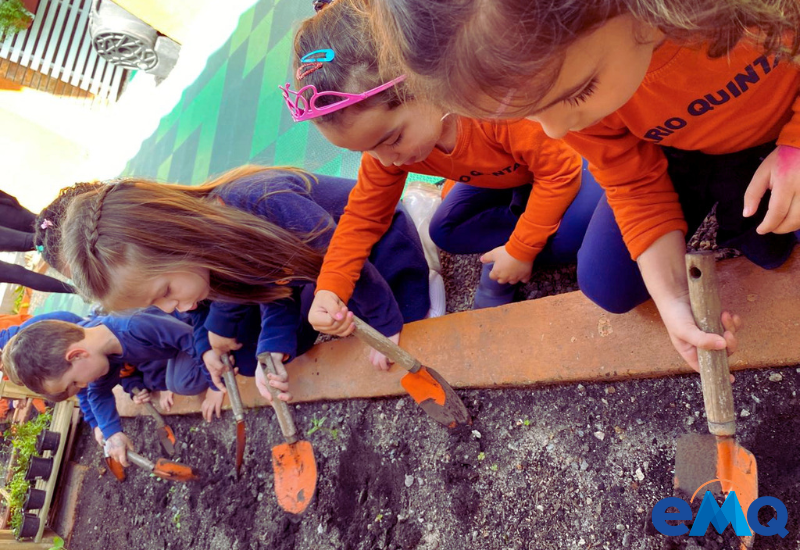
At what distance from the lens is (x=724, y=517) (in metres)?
0.83

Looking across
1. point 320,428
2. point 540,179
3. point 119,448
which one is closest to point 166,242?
point 320,428

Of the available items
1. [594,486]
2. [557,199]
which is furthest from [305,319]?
[594,486]

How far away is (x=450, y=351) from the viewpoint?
1449 millimetres

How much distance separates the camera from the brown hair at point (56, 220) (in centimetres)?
177

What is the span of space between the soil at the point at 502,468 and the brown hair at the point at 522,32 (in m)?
0.64

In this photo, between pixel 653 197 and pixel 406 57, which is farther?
pixel 653 197

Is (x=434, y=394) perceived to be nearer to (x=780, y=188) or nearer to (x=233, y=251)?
(x=233, y=251)

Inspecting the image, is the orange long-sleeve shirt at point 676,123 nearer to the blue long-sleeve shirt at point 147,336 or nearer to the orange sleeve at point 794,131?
the orange sleeve at point 794,131

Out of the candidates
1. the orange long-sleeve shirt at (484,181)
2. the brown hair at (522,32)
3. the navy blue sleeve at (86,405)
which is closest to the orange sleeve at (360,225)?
the orange long-sleeve shirt at (484,181)

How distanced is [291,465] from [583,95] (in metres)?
1.40

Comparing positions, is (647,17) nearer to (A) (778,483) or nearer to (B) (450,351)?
(A) (778,483)

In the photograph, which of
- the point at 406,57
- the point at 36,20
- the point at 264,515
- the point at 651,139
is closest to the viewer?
the point at 406,57

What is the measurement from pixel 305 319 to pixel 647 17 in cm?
151

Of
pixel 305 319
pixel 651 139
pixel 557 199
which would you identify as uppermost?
pixel 651 139
